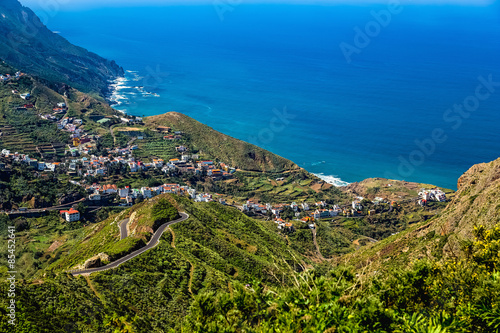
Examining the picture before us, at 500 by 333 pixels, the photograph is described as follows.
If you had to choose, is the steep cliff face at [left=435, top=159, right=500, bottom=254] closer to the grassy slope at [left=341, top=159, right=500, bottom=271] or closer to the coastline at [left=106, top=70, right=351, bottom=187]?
the grassy slope at [left=341, top=159, right=500, bottom=271]

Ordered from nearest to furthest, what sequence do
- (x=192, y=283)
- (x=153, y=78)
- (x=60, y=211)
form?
1. (x=192, y=283)
2. (x=60, y=211)
3. (x=153, y=78)

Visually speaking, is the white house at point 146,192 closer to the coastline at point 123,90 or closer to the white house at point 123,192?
the white house at point 123,192

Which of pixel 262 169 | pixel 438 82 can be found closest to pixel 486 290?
pixel 262 169

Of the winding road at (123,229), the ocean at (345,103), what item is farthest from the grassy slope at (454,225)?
the ocean at (345,103)

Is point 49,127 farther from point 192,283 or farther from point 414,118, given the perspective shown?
point 414,118

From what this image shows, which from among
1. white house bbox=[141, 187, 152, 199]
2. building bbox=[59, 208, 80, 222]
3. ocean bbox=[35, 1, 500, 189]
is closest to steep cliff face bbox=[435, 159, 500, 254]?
building bbox=[59, 208, 80, 222]

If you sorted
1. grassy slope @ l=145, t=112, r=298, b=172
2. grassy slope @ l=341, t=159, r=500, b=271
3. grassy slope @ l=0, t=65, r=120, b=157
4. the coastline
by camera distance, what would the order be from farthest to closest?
1. the coastline
2. grassy slope @ l=145, t=112, r=298, b=172
3. grassy slope @ l=0, t=65, r=120, b=157
4. grassy slope @ l=341, t=159, r=500, b=271

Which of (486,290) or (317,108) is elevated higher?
(317,108)
